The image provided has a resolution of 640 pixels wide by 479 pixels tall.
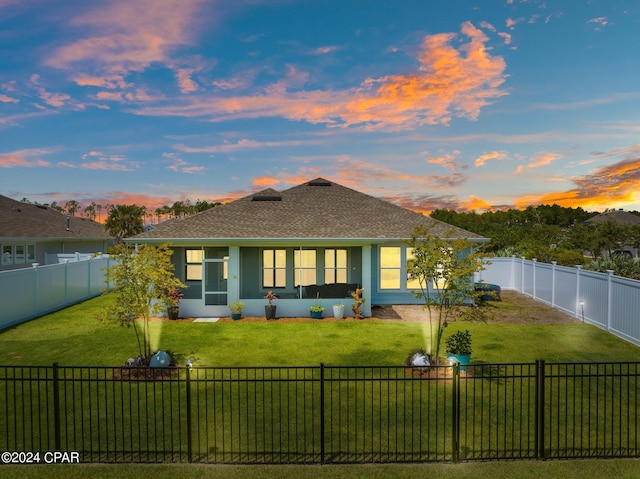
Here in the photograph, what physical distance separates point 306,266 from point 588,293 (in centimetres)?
1311

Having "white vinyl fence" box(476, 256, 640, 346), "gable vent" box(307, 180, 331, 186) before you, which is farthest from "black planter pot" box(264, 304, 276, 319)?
"gable vent" box(307, 180, 331, 186)

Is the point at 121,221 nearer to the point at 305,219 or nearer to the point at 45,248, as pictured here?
the point at 45,248

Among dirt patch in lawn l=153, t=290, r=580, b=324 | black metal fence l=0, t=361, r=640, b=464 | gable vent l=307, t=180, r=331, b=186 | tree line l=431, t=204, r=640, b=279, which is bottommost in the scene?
dirt patch in lawn l=153, t=290, r=580, b=324

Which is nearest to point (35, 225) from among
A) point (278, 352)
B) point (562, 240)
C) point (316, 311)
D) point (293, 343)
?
point (316, 311)

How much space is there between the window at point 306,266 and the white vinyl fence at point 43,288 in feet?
30.1

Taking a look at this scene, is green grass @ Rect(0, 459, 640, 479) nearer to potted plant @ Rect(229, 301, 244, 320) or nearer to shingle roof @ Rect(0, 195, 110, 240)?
potted plant @ Rect(229, 301, 244, 320)

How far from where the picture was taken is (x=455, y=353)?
10.7 m

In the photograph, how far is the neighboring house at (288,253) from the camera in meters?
18.8

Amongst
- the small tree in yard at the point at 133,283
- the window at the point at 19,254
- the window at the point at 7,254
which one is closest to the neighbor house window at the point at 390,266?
the small tree in yard at the point at 133,283

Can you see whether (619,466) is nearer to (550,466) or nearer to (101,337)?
(550,466)

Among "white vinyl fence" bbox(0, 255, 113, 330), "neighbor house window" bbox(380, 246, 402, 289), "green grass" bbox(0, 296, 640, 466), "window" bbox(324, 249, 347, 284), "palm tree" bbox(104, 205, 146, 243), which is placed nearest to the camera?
"green grass" bbox(0, 296, 640, 466)

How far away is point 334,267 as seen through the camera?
21.2 metres

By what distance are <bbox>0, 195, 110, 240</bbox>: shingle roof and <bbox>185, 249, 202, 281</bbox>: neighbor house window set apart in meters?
19.8

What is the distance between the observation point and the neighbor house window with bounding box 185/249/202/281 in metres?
20.9
